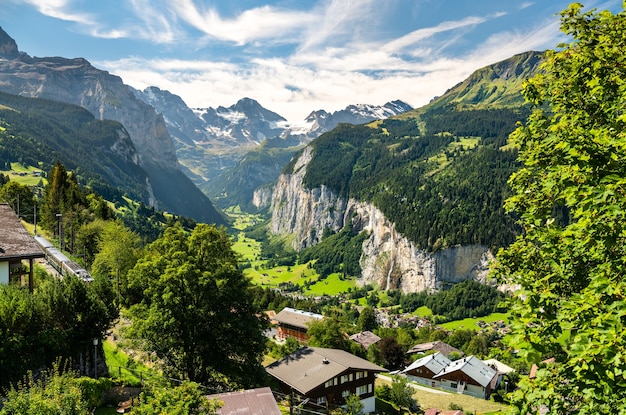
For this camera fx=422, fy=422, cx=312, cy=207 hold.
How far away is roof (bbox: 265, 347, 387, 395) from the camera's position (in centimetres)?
4522

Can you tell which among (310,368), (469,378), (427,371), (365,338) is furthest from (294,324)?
(310,368)

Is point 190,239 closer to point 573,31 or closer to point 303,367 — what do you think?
point 303,367

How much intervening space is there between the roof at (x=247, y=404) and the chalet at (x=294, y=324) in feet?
266

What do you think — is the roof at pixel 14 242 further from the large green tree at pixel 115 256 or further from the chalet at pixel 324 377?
the chalet at pixel 324 377

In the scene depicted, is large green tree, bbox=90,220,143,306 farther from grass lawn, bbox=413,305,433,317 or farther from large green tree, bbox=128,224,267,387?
grass lawn, bbox=413,305,433,317

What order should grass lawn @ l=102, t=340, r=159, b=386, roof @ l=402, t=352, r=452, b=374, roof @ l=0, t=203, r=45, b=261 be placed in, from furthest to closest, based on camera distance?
roof @ l=402, t=352, r=452, b=374 → grass lawn @ l=102, t=340, r=159, b=386 → roof @ l=0, t=203, r=45, b=261

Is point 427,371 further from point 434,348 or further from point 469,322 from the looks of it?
point 469,322

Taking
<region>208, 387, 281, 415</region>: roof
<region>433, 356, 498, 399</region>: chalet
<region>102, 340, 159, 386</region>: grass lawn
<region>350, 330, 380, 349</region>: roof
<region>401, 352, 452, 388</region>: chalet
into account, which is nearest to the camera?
<region>208, 387, 281, 415</region>: roof

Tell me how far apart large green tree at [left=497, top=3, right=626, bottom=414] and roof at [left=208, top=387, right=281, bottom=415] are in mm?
17727

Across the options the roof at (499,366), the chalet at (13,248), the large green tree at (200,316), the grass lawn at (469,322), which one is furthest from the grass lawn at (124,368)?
the grass lawn at (469,322)

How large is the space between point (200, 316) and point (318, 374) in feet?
60.0

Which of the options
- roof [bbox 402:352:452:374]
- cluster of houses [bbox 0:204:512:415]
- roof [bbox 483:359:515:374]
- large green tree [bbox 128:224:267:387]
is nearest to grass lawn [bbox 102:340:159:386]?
large green tree [bbox 128:224:267:387]

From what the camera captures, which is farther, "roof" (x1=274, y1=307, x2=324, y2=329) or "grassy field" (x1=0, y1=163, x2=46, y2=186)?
"grassy field" (x1=0, y1=163, x2=46, y2=186)

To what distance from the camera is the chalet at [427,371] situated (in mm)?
81750
